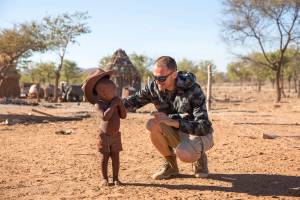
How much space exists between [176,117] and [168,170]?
0.64m

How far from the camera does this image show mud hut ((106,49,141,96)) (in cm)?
2977

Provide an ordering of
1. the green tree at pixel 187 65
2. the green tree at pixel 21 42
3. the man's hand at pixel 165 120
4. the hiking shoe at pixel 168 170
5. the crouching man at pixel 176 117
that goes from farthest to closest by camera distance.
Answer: the green tree at pixel 187 65 → the green tree at pixel 21 42 → the hiking shoe at pixel 168 170 → the crouching man at pixel 176 117 → the man's hand at pixel 165 120

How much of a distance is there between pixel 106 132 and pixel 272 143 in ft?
13.5

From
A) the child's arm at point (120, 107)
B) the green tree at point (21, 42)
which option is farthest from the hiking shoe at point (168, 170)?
the green tree at point (21, 42)

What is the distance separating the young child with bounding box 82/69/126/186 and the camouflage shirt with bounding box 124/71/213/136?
0.35m

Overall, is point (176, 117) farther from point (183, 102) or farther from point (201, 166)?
point (201, 166)

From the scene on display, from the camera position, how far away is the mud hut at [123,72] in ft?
97.7

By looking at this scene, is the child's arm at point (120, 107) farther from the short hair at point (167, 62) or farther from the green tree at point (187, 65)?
the green tree at point (187, 65)

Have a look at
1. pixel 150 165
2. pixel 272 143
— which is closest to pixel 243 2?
pixel 272 143

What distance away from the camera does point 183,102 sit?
15.2ft

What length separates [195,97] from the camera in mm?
4531

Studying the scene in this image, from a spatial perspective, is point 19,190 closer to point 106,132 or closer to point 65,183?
point 65,183

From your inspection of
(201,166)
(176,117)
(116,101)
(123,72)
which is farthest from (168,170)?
(123,72)

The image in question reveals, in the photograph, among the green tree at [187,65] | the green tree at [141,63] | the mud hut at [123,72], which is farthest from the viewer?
the green tree at [187,65]
